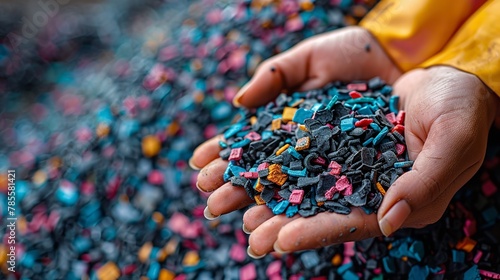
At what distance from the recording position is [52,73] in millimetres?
2121

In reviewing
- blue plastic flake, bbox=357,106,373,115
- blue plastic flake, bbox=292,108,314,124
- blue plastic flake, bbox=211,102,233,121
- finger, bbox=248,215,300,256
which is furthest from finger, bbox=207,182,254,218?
blue plastic flake, bbox=211,102,233,121

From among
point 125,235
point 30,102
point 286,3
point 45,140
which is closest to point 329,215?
point 125,235

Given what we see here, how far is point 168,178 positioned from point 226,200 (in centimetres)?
50

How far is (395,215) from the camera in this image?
776 mm

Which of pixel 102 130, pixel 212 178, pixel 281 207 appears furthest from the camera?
pixel 102 130

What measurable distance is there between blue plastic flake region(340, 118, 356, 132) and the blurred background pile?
1.04ft

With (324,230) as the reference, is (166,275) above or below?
below

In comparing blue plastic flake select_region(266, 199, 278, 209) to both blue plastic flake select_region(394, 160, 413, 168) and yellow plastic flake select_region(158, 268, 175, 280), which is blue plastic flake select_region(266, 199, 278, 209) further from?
yellow plastic flake select_region(158, 268, 175, 280)

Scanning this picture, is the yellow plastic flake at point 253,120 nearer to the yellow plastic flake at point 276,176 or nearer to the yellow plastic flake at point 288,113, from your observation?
the yellow plastic flake at point 288,113

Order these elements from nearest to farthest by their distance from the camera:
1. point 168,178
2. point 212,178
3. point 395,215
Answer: point 395,215
point 212,178
point 168,178

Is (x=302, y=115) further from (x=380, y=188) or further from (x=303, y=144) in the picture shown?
(x=380, y=188)

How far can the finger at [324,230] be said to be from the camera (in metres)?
0.80

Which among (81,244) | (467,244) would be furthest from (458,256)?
(81,244)

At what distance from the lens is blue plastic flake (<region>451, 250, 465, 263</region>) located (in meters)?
1.04
